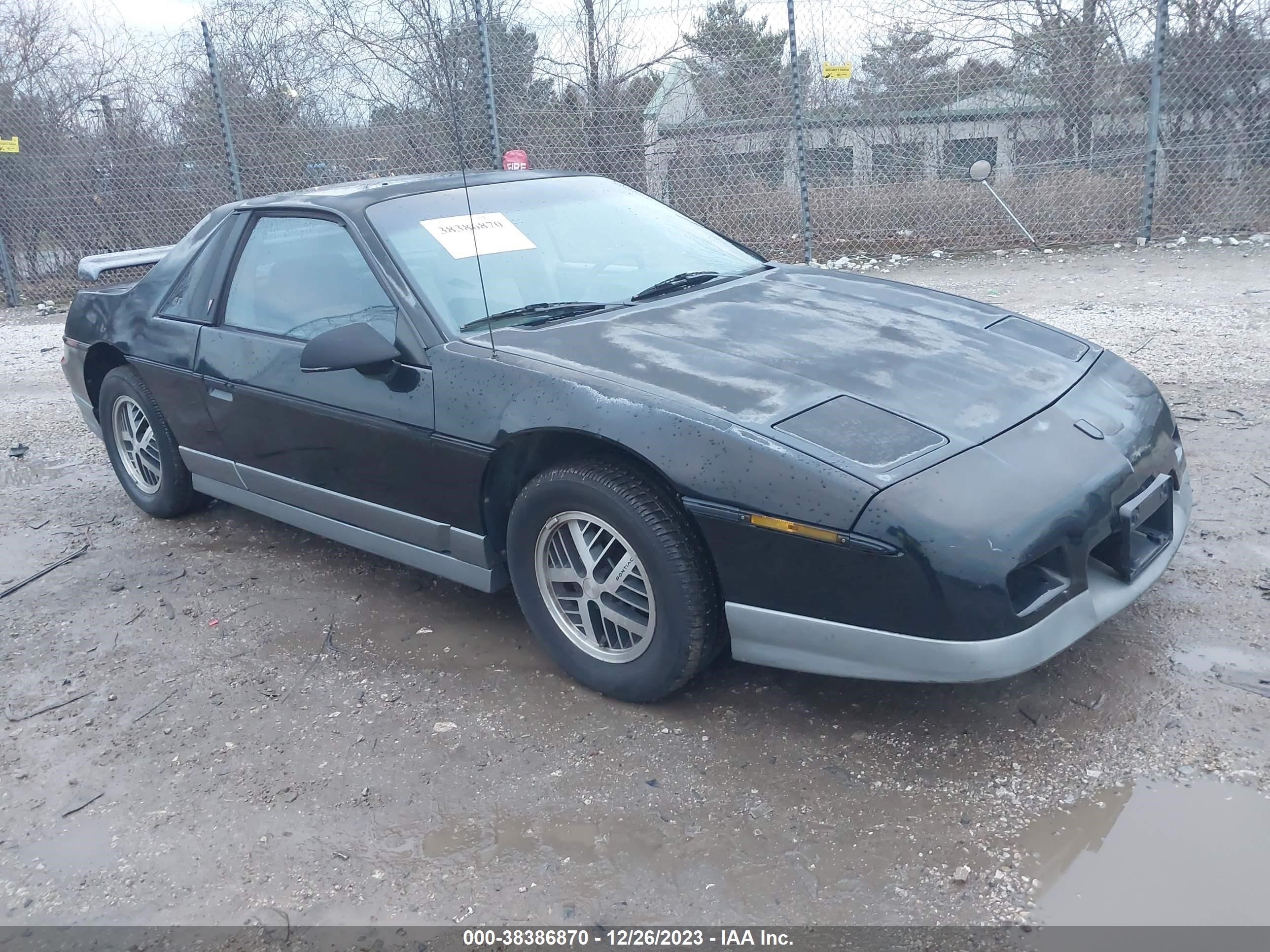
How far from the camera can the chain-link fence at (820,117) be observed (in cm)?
927

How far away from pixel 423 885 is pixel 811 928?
2.99 ft

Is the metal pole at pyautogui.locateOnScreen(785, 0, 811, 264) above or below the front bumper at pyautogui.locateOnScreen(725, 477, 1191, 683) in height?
above

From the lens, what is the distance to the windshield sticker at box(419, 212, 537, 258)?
3.68 meters

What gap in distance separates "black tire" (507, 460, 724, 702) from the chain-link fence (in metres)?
7.42

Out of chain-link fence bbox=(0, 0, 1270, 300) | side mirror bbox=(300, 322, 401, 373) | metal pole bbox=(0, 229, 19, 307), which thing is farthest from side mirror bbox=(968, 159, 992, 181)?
metal pole bbox=(0, 229, 19, 307)

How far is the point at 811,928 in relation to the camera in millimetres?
2232

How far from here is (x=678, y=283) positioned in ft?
12.7

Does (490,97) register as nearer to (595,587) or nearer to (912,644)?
(595,587)

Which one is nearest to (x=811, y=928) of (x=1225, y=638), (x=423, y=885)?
(x=423, y=885)

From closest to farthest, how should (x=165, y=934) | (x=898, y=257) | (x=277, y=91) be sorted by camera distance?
(x=165, y=934) → (x=898, y=257) → (x=277, y=91)

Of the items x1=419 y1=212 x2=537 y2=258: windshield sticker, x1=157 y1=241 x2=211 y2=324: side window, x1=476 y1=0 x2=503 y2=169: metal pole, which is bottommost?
x1=157 y1=241 x2=211 y2=324: side window

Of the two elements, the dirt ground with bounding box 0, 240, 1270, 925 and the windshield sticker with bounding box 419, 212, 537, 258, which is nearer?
the dirt ground with bounding box 0, 240, 1270, 925

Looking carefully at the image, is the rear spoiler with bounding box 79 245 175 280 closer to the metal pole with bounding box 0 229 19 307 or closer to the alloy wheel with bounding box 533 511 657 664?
the alloy wheel with bounding box 533 511 657 664

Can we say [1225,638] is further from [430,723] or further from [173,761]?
[173,761]
